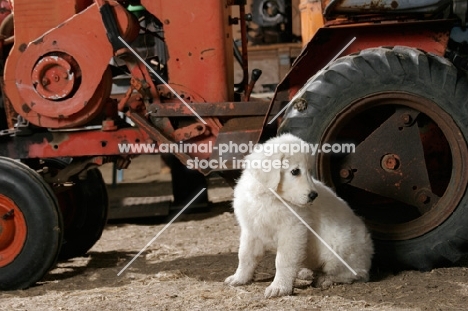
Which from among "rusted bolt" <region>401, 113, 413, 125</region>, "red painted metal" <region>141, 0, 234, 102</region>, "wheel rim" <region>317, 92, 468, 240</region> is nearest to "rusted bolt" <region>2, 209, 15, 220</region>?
"red painted metal" <region>141, 0, 234, 102</region>

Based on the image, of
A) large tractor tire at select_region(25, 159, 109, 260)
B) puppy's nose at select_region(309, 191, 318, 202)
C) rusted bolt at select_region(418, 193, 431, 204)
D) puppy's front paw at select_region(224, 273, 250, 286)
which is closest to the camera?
puppy's nose at select_region(309, 191, 318, 202)

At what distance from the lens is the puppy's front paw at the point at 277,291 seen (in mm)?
3193

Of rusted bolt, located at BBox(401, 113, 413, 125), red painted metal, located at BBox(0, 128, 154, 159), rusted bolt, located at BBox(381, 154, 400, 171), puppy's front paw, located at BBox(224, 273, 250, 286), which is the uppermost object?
rusted bolt, located at BBox(401, 113, 413, 125)

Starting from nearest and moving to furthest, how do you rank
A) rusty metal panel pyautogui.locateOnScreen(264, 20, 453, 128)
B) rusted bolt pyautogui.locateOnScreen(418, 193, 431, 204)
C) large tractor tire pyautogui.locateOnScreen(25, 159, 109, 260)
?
rusted bolt pyautogui.locateOnScreen(418, 193, 431, 204), rusty metal panel pyautogui.locateOnScreen(264, 20, 453, 128), large tractor tire pyautogui.locateOnScreen(25, 159, 109, 260)

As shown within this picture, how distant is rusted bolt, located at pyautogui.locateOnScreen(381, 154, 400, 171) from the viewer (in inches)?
144

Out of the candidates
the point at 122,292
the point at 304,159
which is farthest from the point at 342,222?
the point at 122,292

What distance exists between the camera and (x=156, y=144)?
4027mm

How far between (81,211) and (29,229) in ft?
2.62

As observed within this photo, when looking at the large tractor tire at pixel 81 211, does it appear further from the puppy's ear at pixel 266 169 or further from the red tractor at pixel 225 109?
the puppy's ear at pixel 266 169

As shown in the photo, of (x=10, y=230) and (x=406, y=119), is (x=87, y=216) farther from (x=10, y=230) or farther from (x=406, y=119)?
(x=406, y=119)

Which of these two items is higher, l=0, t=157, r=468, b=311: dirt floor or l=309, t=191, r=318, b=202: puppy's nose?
l=309, t=191, r=318, b=202: puppy's nose

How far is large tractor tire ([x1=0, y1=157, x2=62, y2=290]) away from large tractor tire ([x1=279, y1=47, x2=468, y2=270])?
1306 millimetres

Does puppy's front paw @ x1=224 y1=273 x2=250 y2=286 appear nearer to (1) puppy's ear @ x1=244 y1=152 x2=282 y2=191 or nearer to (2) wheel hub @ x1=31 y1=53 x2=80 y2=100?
(1) puppy's ear @ x1=244 y1=152 x2=282 y2=191

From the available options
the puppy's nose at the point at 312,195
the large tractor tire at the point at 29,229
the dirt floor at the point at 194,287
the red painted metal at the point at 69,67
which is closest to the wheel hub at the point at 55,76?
the red painted metal at the point at 69,67
